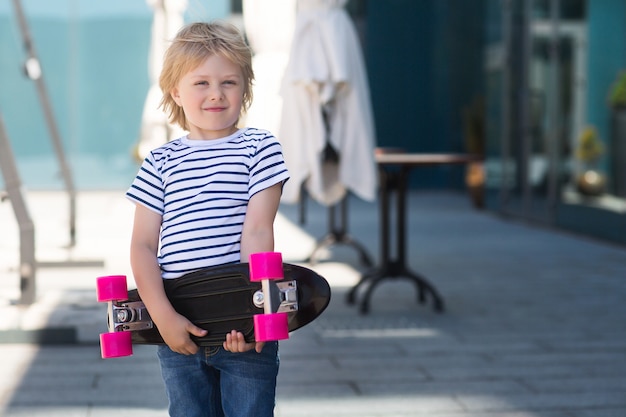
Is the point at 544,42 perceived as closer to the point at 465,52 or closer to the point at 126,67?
the point at 465,52

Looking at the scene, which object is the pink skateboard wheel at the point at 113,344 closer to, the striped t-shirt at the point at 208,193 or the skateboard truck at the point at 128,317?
the skateboard truck at the point at 128,317

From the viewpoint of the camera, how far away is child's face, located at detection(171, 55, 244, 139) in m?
1.97

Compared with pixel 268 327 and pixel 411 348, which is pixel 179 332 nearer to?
pixel 268 327

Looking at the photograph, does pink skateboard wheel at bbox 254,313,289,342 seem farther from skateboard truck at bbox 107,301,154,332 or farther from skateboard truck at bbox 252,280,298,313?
skateboard truck at bbox 107,301,154,332

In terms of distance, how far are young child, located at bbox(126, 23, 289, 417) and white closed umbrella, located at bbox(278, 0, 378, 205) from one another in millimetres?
3993

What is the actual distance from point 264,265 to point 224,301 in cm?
16

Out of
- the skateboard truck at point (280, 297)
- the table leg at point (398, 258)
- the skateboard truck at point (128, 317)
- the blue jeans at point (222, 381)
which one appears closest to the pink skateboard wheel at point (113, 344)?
the skateboard truck at point (128, 317)

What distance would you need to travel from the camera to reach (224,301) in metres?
1.92

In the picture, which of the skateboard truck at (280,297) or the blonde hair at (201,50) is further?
the blonde hair at (201,50)

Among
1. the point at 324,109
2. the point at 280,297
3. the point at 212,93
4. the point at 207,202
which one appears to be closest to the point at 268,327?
the point at 280,297

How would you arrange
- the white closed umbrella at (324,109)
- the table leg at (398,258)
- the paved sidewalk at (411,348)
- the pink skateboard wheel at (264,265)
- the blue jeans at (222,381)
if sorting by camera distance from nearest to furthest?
the pink skateboard wheel at (264,265) → the blue jeans at (222,381) → the paved sidewalk at (411,348) → the table leg at (398,258) → the white closed umbrella at (324,109)

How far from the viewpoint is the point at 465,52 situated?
51.0ft

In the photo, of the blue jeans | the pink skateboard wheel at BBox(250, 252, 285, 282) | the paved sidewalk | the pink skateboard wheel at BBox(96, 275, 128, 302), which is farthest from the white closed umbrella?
the pink skateboard wheel at BBox(250, 252, 285, 282)

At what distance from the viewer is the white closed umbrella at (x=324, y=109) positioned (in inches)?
239
